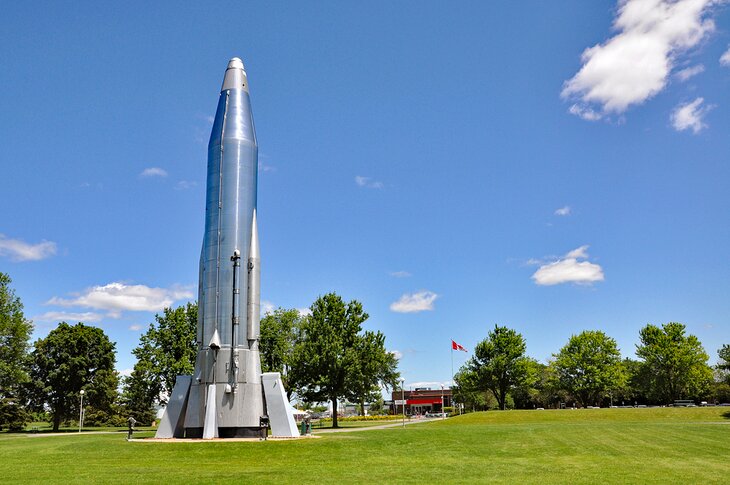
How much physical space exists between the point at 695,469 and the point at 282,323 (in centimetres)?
5487

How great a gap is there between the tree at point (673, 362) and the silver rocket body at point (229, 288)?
62.9m

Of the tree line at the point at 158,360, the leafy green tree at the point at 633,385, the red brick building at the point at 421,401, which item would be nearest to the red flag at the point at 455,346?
the tree line at the point at 158,360

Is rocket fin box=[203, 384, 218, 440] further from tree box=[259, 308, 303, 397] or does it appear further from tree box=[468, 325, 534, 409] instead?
tree box=[468, 325, 534, 409]

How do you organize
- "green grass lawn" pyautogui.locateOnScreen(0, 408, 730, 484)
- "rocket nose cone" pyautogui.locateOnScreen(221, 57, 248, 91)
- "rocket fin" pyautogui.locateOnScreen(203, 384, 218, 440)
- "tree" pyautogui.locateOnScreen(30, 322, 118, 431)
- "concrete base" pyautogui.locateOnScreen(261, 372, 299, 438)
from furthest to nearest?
"tree" pyautogui.locateOnScreen(30, 322, 118, 431) → "rocket nose cone" pyautogui.locateOnScreen(221, 57, 248, 91) → "concrete base" pyautogui.locateOnScreen(261, 372, 299, 438) → "rocket fin" pyautogui.locateOnScreen(203, 384, 218, 440) → "green grass lawn" pyautogui.locateOnScreen(0, 408, 730, 484)

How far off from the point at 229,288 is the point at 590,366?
58.7m

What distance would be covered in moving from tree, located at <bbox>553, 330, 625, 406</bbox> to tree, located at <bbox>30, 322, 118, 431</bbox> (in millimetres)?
57439

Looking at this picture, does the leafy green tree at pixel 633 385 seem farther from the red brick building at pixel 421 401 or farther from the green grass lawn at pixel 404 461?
the green grass lawn at pixel 404 461

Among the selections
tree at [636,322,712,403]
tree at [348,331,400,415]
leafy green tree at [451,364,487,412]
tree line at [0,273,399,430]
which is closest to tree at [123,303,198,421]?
tree line at [0,273,399,430]

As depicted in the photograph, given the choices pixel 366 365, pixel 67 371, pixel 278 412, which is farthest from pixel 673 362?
pixel 67 371

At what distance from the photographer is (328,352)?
49406 millimetres

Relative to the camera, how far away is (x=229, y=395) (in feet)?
103

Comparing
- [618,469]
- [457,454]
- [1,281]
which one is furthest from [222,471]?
[1,281]

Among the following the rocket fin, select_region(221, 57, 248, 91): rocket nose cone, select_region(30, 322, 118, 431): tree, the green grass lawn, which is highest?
select_region(221, 57, 248, 91): rocket nose cone

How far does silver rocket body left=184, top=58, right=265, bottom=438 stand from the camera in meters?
31.3
